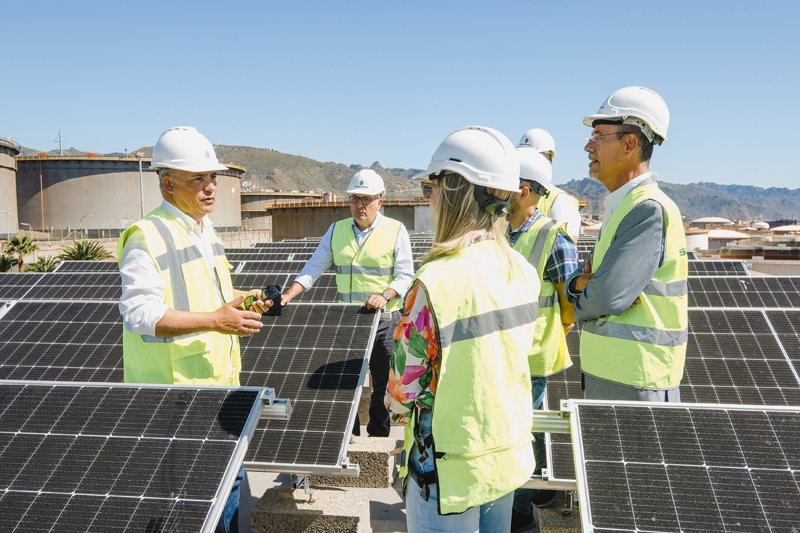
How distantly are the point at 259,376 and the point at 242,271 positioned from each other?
251 inches

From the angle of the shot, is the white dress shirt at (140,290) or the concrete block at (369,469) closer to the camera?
the white dress shirt at (140,290)

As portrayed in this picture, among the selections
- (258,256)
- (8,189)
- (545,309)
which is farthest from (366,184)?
(8,189)

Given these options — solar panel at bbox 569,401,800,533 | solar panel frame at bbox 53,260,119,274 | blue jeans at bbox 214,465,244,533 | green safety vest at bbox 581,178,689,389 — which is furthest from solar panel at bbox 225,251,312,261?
solar panel at bbox 569,401,800,533

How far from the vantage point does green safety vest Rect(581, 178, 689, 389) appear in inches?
126

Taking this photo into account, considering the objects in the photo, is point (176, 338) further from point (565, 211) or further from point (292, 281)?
point (292, 281)

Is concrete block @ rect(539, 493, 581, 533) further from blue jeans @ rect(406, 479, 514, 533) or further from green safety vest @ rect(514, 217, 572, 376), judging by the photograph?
blue jeans @ rect(406, 479, 514, 533)

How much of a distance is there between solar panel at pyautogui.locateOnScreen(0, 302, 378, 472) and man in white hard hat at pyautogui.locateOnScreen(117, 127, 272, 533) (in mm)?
571

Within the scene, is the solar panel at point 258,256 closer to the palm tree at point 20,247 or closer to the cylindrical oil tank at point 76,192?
the palm tree at point 20,247

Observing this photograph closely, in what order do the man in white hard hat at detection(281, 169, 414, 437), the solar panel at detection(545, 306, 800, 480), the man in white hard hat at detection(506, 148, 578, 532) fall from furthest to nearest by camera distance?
the man in white hard hat at detection(281, 169, 414, 437), the solar panel at detection(545, 306, 800, 480), the man in white hard hat at detection(506, 148, 578, 532)

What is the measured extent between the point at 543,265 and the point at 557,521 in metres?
1.94

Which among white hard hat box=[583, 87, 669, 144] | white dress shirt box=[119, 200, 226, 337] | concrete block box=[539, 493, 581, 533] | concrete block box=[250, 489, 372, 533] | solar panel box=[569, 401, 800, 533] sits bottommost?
concrete block box=[250, 489, 372, 533]

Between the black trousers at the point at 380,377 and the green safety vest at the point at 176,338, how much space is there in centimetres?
297

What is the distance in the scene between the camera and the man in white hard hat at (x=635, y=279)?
124 inches

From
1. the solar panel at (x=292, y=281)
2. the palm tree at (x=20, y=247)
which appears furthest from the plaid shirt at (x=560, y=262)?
the palm tree at (x=20, y=247)
